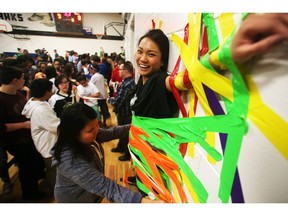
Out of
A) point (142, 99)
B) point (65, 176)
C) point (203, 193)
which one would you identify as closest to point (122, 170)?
point (65, 176)

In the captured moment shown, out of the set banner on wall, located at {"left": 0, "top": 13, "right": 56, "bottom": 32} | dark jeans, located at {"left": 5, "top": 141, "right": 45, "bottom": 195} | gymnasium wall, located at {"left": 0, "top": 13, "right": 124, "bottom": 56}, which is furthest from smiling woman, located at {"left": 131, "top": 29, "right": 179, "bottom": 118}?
banner on wall, located at {"left": 0, "top": 13, "right": 56, "bottom": 32}

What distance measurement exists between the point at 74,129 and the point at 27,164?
4.05ft

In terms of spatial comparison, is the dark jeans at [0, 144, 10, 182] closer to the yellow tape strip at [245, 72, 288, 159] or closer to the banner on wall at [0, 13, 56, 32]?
the yellow tape strip at [245, 72, 288, 159]

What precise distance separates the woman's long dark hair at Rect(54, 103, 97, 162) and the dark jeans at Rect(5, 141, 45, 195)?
3.45ft

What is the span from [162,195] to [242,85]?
2.26ft

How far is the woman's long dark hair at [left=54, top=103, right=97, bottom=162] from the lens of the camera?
32.1 inches

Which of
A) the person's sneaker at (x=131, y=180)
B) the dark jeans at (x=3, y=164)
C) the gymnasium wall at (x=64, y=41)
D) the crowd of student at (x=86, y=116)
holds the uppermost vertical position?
the gymnasium wall at (x=64, y=41)

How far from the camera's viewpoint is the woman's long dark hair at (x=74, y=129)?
0.81 metres

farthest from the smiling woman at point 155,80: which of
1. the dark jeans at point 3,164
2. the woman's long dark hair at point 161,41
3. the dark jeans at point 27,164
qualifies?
the dark jeans at point 3,164

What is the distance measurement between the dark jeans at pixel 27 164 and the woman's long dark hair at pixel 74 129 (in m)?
1.05

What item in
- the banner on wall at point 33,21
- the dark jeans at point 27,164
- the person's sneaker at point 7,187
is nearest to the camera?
the dark jeans at point 27,164

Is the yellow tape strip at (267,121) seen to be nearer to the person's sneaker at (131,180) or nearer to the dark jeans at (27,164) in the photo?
the person's sneaker at (131,180)
